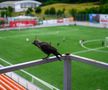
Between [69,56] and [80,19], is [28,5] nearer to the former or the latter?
[80,19]

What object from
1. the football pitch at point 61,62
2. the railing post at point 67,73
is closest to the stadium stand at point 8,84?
the football pitch at point 61,62

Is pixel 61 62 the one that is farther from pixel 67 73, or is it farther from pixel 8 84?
pixel 67 73

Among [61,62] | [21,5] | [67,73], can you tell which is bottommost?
[21,5]

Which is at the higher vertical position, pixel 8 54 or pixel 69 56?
pixel 69 56

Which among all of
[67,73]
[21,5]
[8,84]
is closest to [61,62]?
[8,84]

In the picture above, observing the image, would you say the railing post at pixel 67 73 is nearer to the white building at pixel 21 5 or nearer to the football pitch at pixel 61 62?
the football pitch at pixel 61 62

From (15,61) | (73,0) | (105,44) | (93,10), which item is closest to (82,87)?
(15,61)

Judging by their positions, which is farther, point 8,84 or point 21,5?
point 21,5

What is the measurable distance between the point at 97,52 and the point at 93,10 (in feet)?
127

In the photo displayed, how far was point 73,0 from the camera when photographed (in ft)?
304

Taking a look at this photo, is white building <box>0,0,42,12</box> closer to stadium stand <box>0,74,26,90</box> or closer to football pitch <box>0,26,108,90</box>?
football pitch <box>0,26,108,90</box>

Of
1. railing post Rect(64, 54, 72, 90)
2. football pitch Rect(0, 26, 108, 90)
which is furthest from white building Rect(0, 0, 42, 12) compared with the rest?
railing post Rect(64, 54, 72, 90)

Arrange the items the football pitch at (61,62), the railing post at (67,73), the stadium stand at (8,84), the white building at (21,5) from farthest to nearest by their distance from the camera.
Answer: the white building at (21,5) < the football pitch at (61,62) < the stadium stand at (8,84) < the railing post at (67,73)

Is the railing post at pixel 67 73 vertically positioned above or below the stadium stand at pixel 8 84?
above
